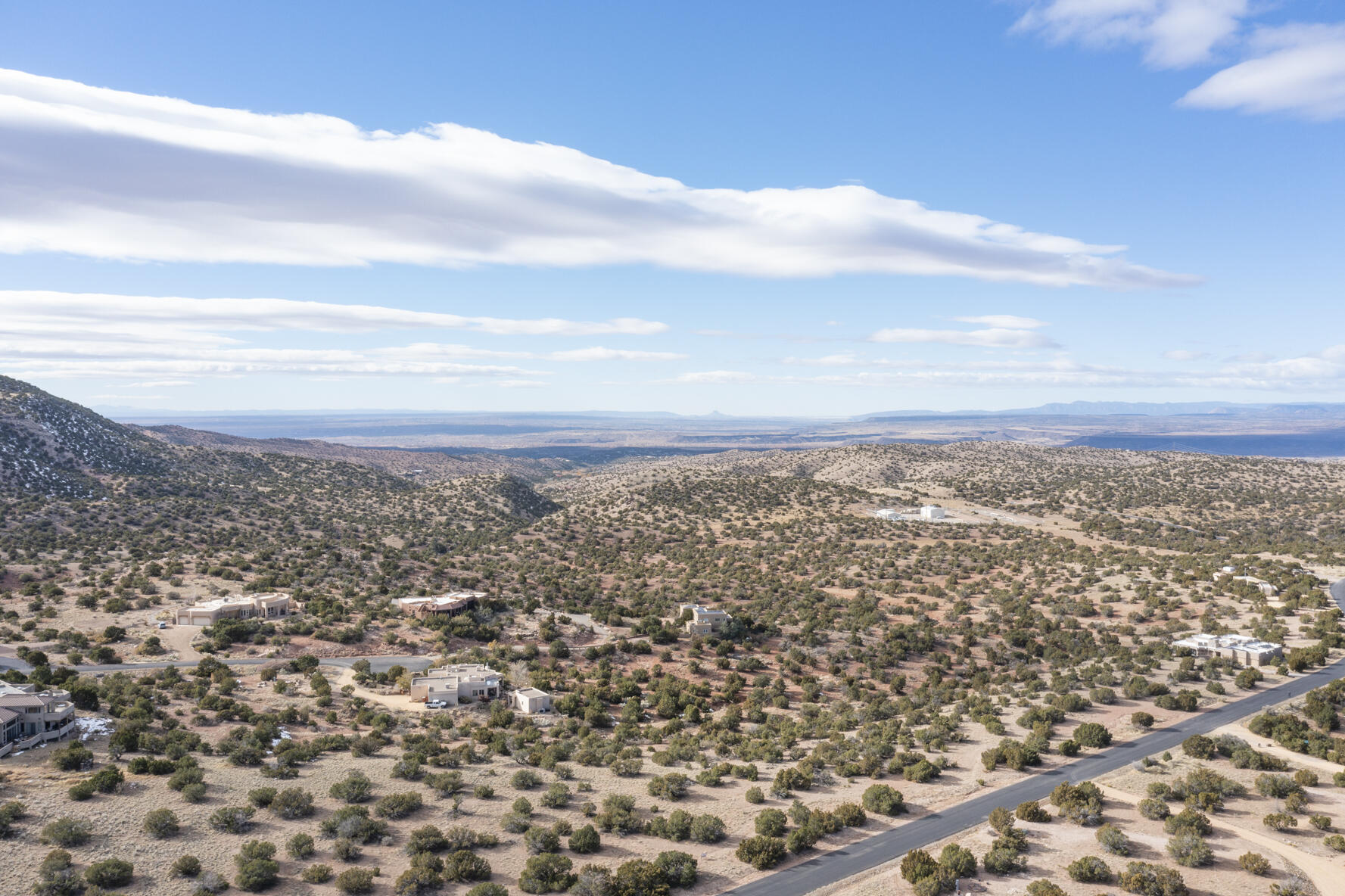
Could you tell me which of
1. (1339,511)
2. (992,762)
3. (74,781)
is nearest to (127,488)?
(74,781)

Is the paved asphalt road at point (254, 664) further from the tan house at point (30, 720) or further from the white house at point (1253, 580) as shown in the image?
Result: the white house at point (1253, 580)

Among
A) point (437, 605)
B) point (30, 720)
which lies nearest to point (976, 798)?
point (30, 720)

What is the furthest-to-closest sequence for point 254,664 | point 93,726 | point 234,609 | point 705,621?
point 705,621 < point 234,609 < point 254,664 < point 93,726

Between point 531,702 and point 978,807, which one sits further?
point 531,702

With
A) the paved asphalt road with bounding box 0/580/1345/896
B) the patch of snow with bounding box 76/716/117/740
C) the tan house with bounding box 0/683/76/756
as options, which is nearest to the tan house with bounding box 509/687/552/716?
the paved asphalt road with bounding box 0/580/1345/896

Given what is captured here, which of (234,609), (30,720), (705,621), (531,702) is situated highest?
(30,720)

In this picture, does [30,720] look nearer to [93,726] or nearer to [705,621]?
[93,726]

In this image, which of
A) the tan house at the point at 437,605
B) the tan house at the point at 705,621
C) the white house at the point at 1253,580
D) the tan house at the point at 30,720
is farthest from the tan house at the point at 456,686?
the white house at the point at 1253,580
